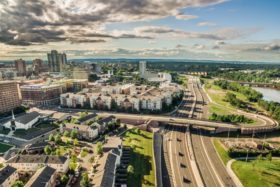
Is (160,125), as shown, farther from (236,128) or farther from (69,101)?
(69,101)

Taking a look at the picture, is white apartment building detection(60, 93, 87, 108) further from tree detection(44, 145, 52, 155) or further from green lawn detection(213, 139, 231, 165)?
green lawn detection(213, 139, 231, 165)

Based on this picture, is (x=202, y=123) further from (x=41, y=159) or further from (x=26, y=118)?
(x=26, y=118)

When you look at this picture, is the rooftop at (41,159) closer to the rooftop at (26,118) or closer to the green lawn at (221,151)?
the rooftop at (26,118)

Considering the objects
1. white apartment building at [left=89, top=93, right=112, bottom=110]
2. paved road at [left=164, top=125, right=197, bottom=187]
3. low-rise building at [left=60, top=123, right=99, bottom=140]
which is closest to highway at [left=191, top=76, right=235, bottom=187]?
paved road at [left=164, top=125, right=197, bottom=187]

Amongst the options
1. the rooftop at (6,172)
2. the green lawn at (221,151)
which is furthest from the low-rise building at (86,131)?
the green lawn at (221,151)

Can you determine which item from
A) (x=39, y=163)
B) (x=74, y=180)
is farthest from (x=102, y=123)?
(x=74, y=180)

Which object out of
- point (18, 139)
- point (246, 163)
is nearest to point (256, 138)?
point (246, 163)

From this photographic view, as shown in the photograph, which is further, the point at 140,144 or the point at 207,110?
the point at 207,110
